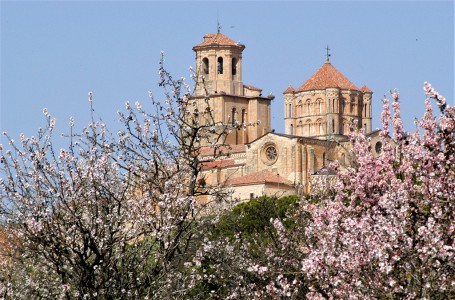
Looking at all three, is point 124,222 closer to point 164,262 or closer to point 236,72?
point 164,262

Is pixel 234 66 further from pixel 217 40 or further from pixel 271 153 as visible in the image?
pixel 271 153

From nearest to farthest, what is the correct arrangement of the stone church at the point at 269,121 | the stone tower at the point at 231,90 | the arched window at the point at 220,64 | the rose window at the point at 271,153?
the stone church at the point at 269,121, the rose window at the point at 271,153, the stone tower at the point at 231,90, the arched window at the point at 220,64

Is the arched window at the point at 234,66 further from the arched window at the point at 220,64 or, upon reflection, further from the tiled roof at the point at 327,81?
the tiled roof at the point at 327,81

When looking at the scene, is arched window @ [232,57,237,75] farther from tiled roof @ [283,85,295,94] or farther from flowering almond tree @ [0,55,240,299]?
flowering almond tree @ [0,55,240,299]

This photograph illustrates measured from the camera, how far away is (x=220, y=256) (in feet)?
69.8

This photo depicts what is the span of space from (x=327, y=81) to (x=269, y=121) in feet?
64.5

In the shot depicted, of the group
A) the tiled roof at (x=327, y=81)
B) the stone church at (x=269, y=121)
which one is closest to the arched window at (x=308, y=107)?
the stone church at (x=269, y=121)

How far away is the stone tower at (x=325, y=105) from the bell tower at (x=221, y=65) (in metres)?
14.1

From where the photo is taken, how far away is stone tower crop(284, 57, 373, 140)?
123062mm

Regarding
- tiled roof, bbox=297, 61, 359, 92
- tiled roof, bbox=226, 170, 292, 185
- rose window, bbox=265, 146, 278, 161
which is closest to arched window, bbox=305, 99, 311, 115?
tiled roof, bbox=297, 61, 359, 92

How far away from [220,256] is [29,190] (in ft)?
14.6

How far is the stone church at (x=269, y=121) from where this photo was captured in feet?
288

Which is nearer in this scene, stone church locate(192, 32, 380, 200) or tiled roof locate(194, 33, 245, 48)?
stone church locate(192, 32, 380, 200)

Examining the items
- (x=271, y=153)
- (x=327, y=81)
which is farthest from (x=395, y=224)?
(x=327, y=81)
